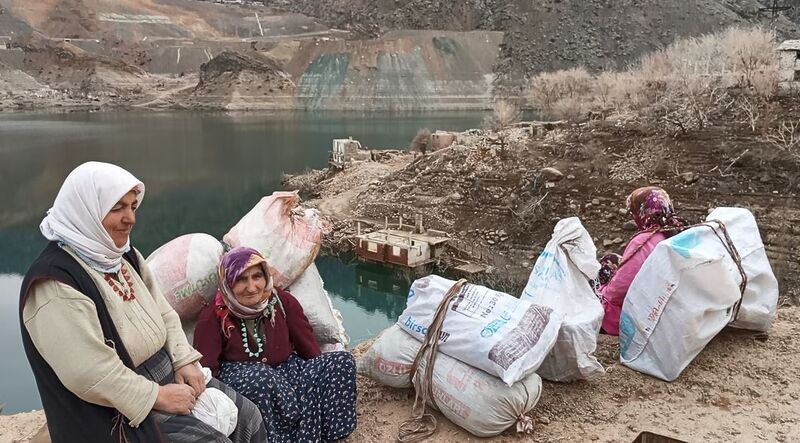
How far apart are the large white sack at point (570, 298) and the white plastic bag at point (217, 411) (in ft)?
4.87

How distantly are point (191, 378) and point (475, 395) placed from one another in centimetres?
112

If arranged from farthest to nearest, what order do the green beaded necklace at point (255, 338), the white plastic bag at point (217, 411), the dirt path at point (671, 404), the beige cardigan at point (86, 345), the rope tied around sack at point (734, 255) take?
the rope tied around sack at point (734, 255)
the dirt path at point (671, 404)
the green beaded necklace at point (255, 338)
the white plastic bag at point (217, 411)
the beige cardigan at point (86, 345)

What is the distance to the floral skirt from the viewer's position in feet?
7.29

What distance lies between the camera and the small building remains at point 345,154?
2114 centimetres

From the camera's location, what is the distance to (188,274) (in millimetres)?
2670

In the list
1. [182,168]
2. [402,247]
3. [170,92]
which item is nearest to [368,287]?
[402,247]

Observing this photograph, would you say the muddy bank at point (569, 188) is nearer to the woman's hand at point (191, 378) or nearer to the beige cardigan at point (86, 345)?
the woman's hand at point (191, 378)

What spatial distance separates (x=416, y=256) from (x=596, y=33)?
4615 cm

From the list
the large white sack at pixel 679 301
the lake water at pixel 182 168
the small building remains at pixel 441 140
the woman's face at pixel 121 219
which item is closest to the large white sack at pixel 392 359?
the large white sack at pixel 679 301

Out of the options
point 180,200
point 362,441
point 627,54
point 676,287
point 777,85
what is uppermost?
point 627,54

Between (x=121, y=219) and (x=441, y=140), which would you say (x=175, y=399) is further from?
(x=441, y=140)

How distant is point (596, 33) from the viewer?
171 feet

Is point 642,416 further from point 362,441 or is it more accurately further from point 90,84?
point 90,84

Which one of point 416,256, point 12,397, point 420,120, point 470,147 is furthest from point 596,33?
point 12,397
